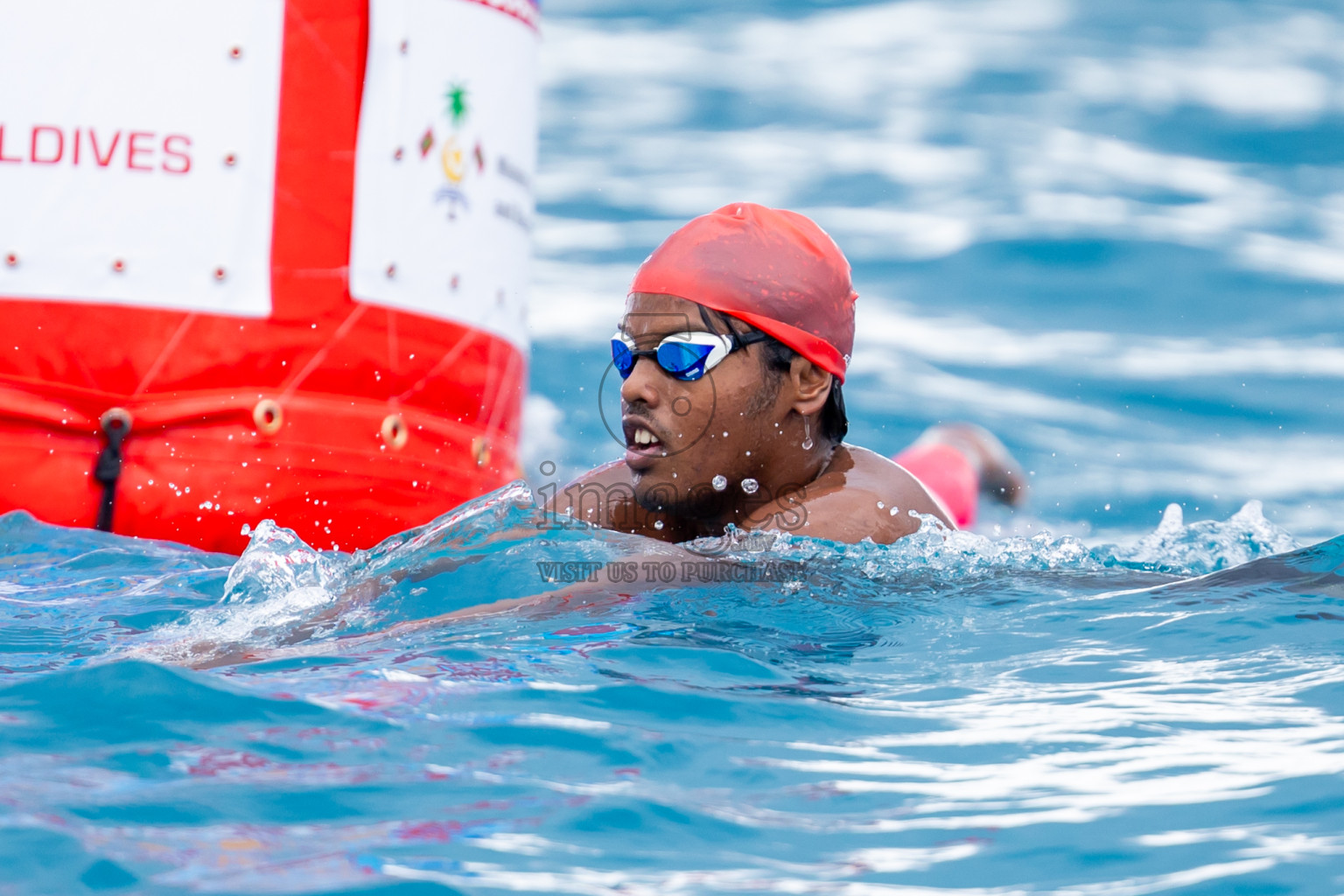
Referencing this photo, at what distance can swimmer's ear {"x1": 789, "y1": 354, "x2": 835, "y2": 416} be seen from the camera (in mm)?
3982

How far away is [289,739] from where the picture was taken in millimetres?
2516

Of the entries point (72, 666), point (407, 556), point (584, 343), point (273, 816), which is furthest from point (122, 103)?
point (584, 343)

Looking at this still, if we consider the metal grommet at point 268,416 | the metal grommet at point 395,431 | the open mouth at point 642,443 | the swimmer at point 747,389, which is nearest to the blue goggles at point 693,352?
the swimmer at point 747,389

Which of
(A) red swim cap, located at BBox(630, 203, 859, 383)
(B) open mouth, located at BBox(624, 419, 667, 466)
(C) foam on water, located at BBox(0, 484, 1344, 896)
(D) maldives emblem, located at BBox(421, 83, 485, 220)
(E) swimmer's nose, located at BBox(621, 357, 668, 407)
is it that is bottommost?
(C) foam on water, located at BBox(0, 484, 1344, 896)

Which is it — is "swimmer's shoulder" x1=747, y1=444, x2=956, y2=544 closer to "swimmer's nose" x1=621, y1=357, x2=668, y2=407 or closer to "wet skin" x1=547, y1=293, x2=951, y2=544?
"wet skin" x1=547, y1=293, x2=951, y2=544

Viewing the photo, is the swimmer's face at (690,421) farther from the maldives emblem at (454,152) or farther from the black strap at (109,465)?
the black strap at (109,465)

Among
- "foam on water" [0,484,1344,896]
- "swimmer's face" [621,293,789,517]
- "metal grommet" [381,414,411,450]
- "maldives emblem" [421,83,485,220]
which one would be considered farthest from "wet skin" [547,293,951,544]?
"maldives emblem" [421,83,485,220]

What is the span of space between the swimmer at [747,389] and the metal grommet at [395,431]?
1.03 m

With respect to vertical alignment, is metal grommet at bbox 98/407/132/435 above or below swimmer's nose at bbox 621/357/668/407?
below

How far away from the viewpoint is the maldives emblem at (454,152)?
15.9 feet

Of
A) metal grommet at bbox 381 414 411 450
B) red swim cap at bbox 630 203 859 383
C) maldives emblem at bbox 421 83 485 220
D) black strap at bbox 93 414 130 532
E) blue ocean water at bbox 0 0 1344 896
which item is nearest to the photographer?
blue ocean water at bbox 0 0 1344 896

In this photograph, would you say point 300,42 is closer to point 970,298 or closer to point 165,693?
point 165,693

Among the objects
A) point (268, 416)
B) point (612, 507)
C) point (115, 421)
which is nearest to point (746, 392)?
point (612, 507)

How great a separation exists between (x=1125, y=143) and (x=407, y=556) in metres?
11.6
